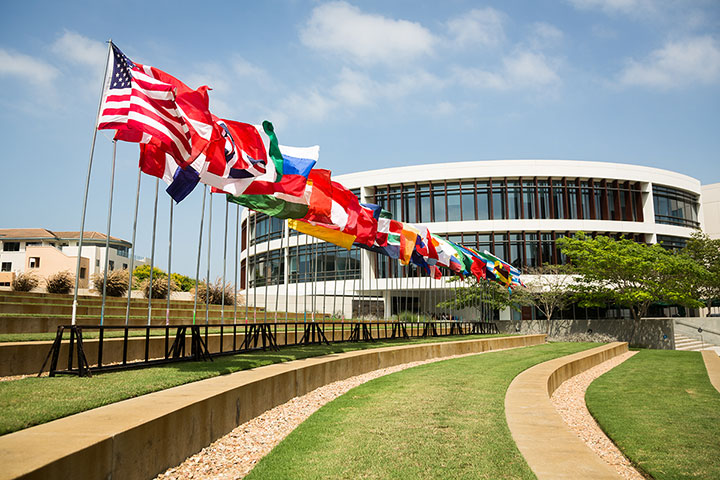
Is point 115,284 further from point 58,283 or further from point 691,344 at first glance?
point 691,344

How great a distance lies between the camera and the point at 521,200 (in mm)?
53281

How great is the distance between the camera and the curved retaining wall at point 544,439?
17.9 ft

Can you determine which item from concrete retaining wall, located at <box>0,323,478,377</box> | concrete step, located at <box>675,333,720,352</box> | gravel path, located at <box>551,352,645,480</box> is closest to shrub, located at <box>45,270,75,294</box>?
concrete retaining wall, located at <box>0,323,478,377</box>

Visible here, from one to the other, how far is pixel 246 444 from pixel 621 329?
39.0 metres

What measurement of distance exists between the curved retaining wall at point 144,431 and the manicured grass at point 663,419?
530cm

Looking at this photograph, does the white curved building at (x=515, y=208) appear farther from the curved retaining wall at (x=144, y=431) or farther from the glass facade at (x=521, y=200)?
the curved retaining wall at (x=144, y=431)

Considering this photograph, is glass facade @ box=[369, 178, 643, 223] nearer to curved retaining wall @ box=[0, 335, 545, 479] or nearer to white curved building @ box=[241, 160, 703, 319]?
white curved building @ box=[241, 160, 703, 319]

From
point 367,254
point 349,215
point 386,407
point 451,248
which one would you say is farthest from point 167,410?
point 367,254

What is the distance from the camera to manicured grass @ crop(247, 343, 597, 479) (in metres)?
6.00

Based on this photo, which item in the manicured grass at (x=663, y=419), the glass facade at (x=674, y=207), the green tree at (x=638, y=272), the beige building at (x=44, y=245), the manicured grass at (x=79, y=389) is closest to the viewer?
the manicured grass at (x=79, y=389)

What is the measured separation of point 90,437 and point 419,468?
3.29 metres

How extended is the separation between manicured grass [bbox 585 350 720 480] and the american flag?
9.35 m

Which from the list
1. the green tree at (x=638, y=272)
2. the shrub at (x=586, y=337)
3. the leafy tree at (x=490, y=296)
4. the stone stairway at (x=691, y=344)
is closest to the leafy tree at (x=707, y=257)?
the green tree at (x=638, y=272)

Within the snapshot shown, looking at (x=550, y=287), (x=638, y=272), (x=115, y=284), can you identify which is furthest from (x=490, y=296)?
(x=115, y=284)
